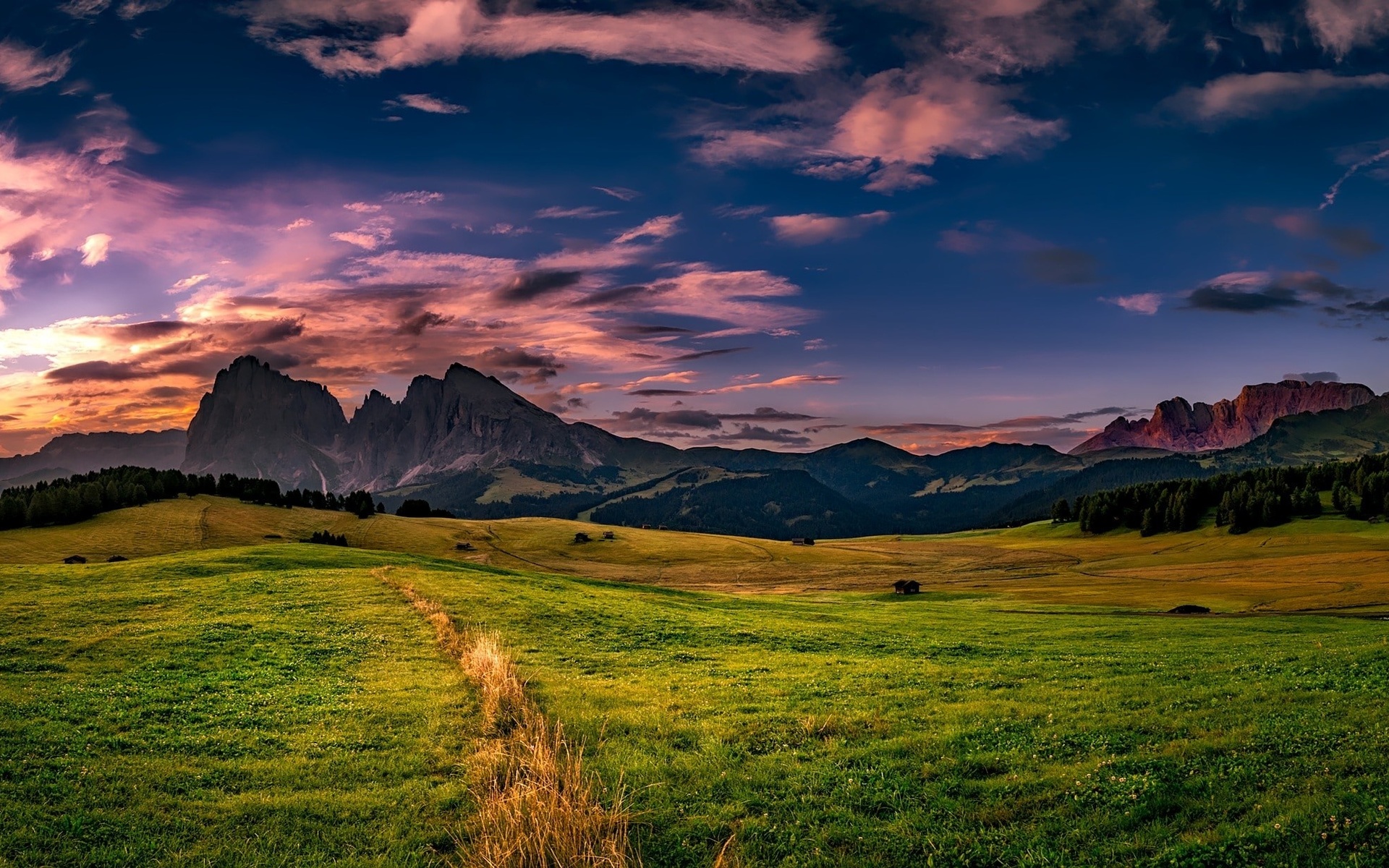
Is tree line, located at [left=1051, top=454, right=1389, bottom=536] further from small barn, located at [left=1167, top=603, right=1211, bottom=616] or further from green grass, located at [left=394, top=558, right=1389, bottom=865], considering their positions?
green grass, located at [left=394, top=558, right=1389, bottom=865]

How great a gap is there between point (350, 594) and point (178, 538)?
99.5 m

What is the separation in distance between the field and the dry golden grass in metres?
0.69

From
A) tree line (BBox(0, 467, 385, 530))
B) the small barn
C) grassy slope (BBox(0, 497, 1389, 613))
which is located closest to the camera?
the small barn

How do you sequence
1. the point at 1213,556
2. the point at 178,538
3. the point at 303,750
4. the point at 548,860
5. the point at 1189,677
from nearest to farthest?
the point at 548,860
the point at 303,750
the point at 1189,677
the point at 178,538
the point at 1213,556

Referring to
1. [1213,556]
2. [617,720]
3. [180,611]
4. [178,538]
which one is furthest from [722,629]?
[1213,556]

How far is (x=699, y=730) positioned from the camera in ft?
63.2

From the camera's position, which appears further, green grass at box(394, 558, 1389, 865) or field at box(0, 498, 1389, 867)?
field at box(0, 498, 1389, 867)

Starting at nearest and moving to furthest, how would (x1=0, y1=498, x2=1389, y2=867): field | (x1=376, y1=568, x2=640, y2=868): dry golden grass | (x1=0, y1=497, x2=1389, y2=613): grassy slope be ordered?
(x1=376, y1=568, x2=640, y2=868): dry golden grass → (x1=0, y1=498, x2=1389, y2=867): field → (x1=0, y1=497, x2=1389, y2=613): grassy slope

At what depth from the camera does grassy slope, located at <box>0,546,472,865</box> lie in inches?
504

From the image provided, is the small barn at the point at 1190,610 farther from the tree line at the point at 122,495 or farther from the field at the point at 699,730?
the tree line at the point at 122,495

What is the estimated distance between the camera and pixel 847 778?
50.0 ft

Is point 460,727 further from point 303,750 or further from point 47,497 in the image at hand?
point 47,497

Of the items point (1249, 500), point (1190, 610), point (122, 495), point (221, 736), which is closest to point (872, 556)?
point (1249, 500)

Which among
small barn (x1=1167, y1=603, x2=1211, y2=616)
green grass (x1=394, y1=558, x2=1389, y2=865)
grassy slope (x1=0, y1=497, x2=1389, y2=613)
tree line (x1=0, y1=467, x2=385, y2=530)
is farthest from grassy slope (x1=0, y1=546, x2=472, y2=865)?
tree line (x1=0, y1=467, x2=385, y2=530)
